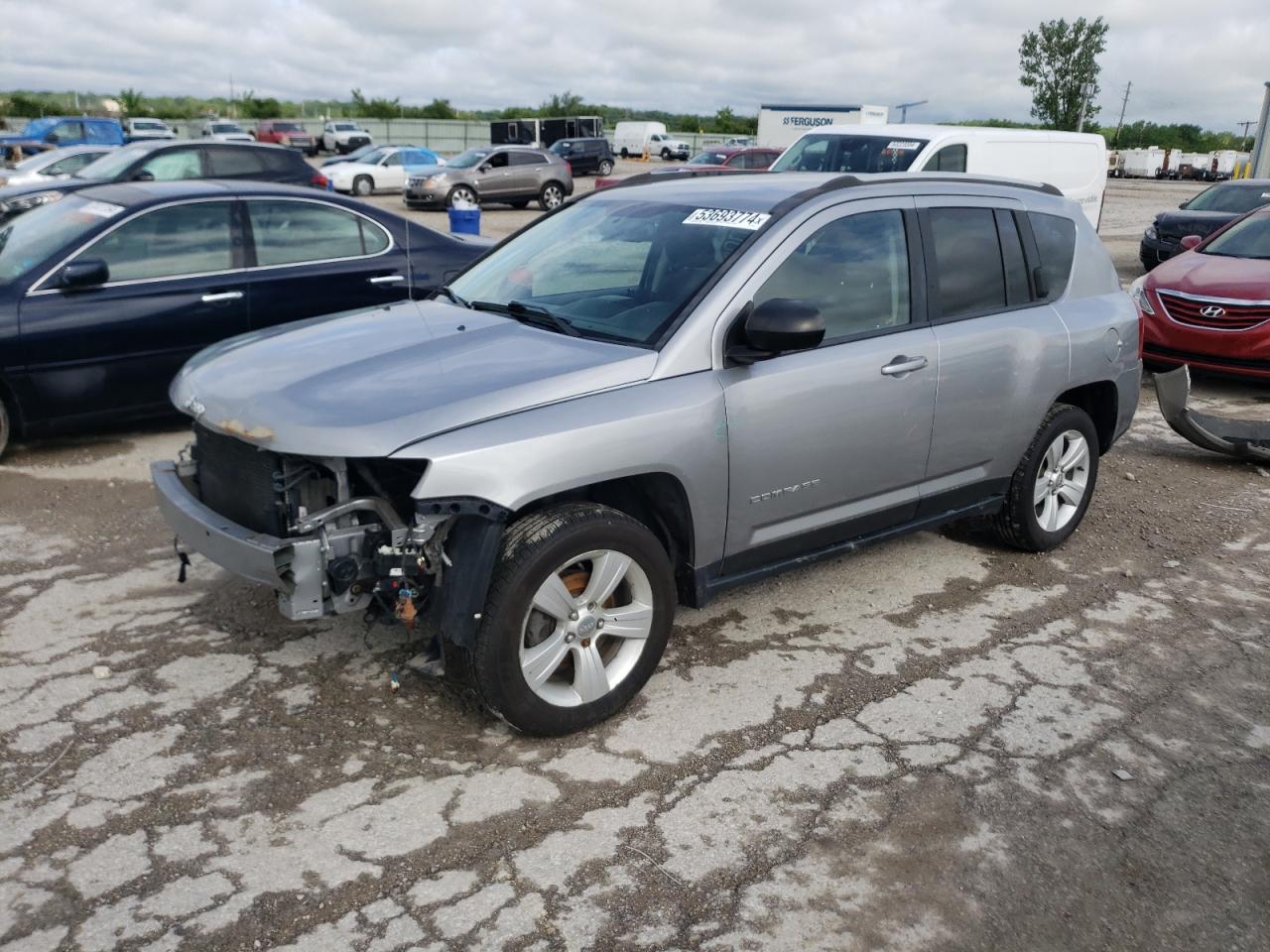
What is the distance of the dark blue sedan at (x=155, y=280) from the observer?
239 inches

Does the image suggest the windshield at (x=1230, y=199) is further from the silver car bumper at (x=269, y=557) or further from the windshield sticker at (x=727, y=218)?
the silver car bumper at (x=269, y=557)

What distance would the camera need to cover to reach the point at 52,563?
491 centimetres

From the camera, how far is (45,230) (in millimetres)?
6688

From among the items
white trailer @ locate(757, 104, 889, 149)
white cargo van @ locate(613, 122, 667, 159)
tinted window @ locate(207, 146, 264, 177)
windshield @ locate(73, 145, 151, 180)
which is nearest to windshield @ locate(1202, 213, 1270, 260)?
tinted window @ locate(207, 146, 264, 177)

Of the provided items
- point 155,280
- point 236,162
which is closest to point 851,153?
point 236,162

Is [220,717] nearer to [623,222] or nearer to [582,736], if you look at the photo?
[582,736]

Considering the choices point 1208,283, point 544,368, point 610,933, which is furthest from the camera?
point 1208,283

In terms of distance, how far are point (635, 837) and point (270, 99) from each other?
300 feet

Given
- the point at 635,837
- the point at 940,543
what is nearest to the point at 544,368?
the point at 635,837

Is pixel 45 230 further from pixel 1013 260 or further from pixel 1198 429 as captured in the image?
pixel 1198 429

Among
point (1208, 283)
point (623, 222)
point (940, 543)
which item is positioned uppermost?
point (623, 222)

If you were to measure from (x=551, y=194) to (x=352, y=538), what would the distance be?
80.4 ft

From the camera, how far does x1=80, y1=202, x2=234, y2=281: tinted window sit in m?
6.46

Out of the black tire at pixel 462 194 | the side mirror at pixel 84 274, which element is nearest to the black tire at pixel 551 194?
the black tire at pixel 462 194
